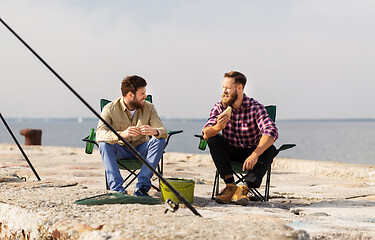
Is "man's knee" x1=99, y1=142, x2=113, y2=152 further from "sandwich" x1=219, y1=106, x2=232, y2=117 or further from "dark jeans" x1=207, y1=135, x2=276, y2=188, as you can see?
"sandwich" x1=219, y1=106, x2=232, y2=117

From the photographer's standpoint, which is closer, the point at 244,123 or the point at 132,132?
the point at 132,132

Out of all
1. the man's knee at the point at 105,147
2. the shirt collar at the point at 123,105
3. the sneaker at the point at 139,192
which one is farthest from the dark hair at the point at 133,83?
the sneaker at the point at 139,192

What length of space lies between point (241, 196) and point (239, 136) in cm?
51

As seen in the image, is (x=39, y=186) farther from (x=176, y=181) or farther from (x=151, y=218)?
(x=151, y=218)

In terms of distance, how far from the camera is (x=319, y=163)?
5.89 metres

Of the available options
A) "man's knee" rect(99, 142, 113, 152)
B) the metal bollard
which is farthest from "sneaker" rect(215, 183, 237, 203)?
the metal bollard

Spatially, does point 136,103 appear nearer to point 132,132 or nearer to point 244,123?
point 132,132

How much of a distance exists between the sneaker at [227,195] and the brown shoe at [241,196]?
1.3 inches

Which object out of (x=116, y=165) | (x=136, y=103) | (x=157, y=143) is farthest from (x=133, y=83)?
(x=116, y=165)

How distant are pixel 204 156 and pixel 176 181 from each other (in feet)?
12.0

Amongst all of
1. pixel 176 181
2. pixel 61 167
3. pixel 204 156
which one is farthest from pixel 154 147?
pixel 204 156

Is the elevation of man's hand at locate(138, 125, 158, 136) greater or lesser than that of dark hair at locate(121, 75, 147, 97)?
lesser

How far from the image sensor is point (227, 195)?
11.1 ft

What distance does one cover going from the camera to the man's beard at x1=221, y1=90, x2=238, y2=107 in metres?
3.52
